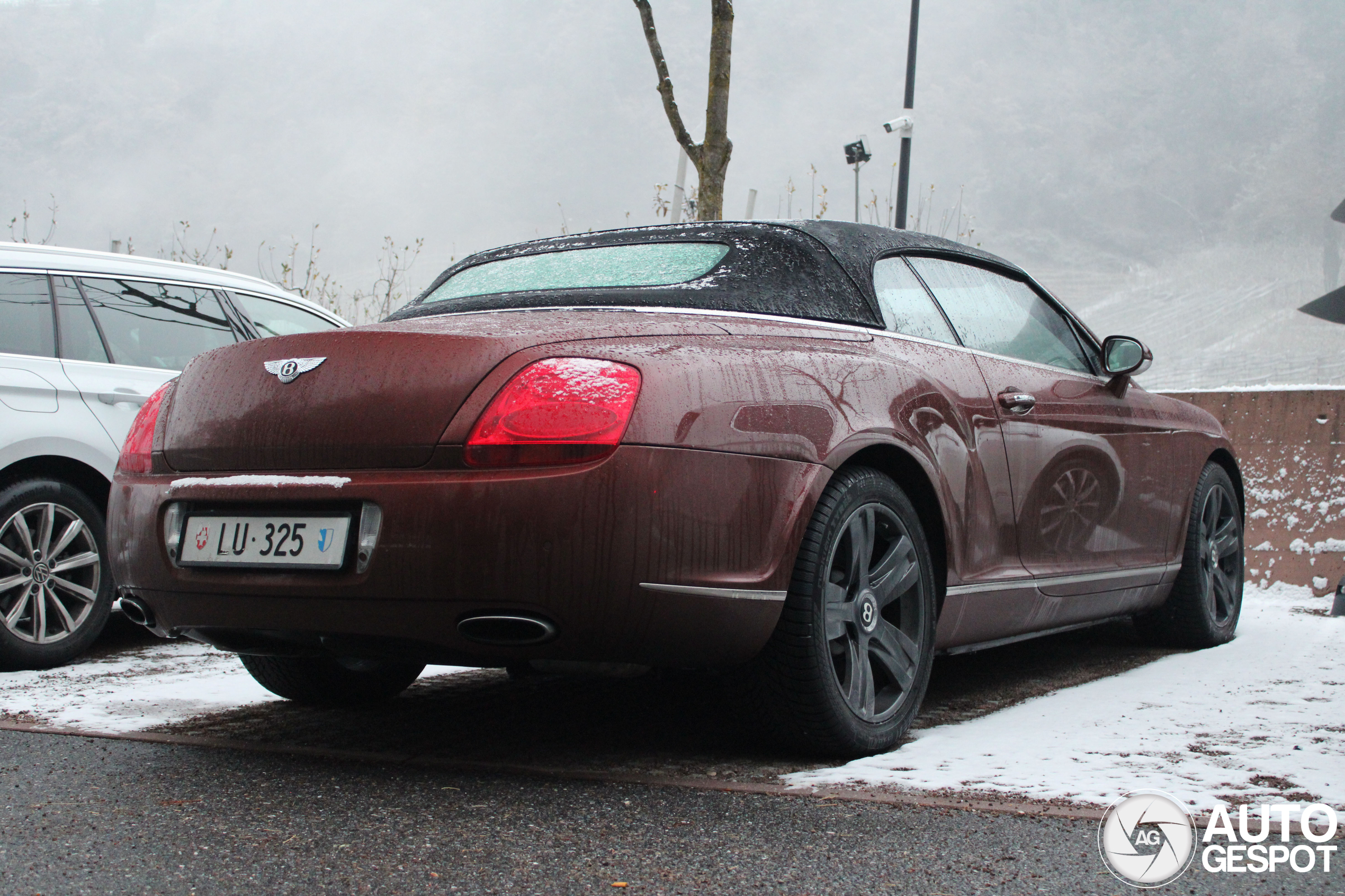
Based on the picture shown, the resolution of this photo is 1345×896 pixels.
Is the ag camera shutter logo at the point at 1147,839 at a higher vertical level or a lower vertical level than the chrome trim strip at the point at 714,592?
lower

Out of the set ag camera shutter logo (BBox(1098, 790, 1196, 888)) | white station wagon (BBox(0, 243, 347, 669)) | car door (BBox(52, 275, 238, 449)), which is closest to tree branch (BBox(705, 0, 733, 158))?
car door (BBox(52, 275, 238, 449))

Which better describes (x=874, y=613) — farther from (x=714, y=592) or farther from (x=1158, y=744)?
(x=1158, y=744)

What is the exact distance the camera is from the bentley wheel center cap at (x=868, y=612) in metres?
3.23

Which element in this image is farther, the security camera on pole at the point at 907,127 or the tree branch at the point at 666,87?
the security camera on pole at the point at 907,127

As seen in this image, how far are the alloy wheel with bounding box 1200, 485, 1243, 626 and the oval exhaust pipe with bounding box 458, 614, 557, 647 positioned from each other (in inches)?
132

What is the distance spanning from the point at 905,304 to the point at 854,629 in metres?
1.05

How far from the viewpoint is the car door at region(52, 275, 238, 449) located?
17.1 feet

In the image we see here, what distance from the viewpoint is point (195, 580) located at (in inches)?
120

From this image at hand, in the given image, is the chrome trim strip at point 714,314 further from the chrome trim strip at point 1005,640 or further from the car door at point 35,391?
the car door at point 35,391

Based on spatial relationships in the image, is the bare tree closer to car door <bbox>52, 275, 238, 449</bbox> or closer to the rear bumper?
car door <bbox>52, 275, 238, 449</bbox>

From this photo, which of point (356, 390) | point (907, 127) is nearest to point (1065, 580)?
point (356, 390)

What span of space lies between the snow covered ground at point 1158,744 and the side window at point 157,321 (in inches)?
138

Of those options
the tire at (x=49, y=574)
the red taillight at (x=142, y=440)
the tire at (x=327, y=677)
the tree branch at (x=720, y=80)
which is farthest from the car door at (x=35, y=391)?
the tree branch at (x=720, y=80)

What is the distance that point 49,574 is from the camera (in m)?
4.95
